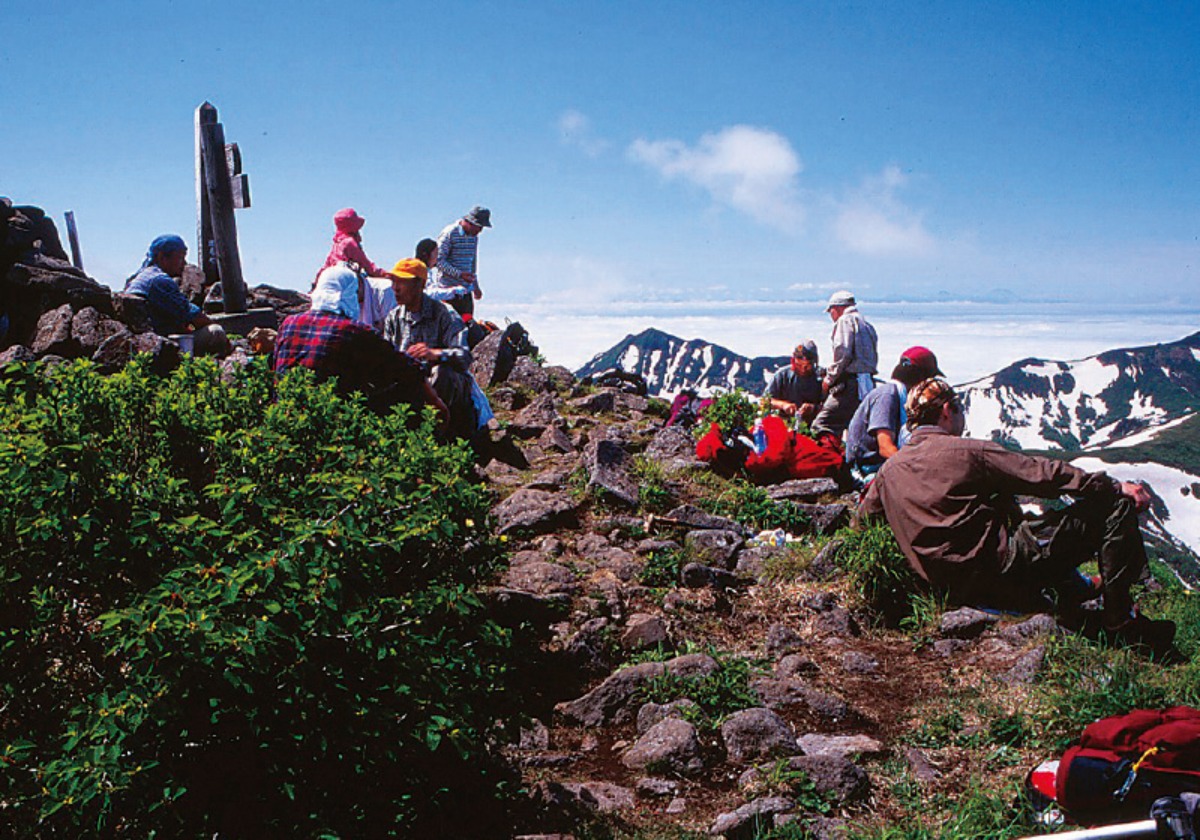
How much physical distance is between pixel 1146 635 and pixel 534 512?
4.66 metres

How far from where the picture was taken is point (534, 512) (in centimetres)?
778

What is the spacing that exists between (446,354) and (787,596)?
4082 mm

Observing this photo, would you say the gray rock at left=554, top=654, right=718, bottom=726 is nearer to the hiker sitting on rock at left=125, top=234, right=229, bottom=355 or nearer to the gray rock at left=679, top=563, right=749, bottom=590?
the gray rock at left=679, top=563, right=749, bottom=590

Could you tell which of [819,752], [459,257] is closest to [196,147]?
[459,257]

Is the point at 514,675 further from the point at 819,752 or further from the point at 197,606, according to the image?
the point at 197,606

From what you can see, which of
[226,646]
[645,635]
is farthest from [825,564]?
[226,646]

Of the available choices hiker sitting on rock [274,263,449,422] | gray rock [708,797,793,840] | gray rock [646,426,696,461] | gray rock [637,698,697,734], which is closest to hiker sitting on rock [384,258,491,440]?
hiker sitting on rock [274,263,449,422]

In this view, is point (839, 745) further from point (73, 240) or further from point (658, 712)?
point (73, 240)

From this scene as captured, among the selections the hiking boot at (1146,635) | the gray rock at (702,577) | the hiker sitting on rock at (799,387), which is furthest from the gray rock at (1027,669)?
the hiker sitting on rock at (799,387)

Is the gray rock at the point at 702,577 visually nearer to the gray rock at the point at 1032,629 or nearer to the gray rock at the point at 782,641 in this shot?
the gray rock at the point at 782,641

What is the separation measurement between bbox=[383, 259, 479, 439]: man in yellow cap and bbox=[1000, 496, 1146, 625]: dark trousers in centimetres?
528

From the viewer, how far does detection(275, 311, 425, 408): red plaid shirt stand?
6.92 metres

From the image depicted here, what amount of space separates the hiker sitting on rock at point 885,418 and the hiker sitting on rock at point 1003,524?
5.75ft

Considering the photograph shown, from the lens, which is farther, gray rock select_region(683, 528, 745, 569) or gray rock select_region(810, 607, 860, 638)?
gray rock select_region(683, 528, 745, 569)
